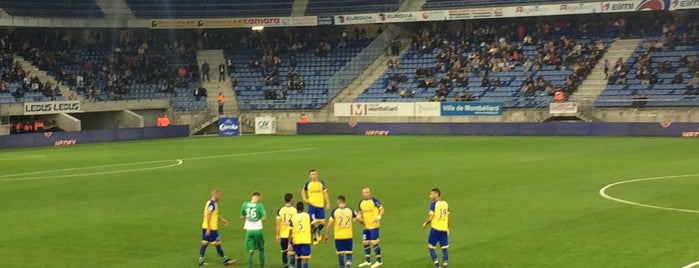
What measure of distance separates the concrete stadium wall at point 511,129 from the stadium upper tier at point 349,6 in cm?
1110

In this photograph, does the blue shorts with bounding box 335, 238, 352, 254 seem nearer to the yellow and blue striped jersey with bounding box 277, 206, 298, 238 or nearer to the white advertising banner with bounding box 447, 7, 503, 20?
the yellow and blue striped jersey with bounding box 277, 206, 298, 238

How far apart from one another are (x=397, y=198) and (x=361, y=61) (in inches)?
1816

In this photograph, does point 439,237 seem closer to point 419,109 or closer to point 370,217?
point 370,217

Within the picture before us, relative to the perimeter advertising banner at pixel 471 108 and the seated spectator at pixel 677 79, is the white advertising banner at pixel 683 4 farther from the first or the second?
the perimeter advertising banner at pixel 471 108

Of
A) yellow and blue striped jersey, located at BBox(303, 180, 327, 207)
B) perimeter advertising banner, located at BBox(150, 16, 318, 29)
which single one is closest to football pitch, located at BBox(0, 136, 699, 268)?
yellow and blue striped jersey, located at BBox(303, 180, 327, 207)

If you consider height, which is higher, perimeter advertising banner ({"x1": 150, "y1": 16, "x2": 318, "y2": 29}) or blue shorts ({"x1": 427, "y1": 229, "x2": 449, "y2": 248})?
perimeter advertising banner ({"x1": 150, "y1": 16, "x2": 318, "y2": 29})

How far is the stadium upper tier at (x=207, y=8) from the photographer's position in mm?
79312

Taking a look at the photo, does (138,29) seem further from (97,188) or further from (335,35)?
(97,188)

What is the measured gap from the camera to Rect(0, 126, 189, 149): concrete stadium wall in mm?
60344

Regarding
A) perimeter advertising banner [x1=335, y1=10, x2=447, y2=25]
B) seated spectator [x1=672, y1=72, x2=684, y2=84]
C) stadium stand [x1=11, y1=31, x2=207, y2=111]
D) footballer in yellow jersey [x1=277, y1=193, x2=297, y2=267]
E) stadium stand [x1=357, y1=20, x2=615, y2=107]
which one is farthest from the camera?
perimeter advertising banner [x1=335, y1=10, x2=447, y2=25]

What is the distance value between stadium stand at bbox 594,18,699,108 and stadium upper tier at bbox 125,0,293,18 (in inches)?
1040

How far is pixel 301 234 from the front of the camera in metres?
19.0

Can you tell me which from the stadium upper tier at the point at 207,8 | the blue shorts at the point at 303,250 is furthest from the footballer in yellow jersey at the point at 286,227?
the stadium upper tier at the point at 207,8

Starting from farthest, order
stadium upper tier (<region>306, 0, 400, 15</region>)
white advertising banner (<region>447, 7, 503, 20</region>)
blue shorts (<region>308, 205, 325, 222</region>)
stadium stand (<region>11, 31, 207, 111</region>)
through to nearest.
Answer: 1. stadium upper tier (<region>306, 0, 400, 15</region>)
2. stadium stand (<region>11, 31, 207, 111</region>)
3. white advertising banner (<region>447, 7, 503, 20</region>)
4. blue shorts (<region>308, 205, 325, 222</region>)
